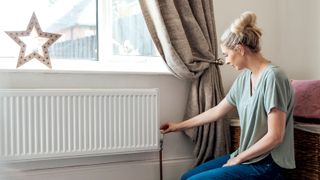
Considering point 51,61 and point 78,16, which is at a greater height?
point 78,16

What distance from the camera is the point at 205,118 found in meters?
2.11

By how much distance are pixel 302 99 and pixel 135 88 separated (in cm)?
92

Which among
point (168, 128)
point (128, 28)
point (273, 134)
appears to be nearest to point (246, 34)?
point (273, 134)

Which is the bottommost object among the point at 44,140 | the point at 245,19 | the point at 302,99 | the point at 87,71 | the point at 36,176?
the point at 36,176

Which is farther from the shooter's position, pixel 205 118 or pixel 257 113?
pixel 205 118

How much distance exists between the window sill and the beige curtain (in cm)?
14

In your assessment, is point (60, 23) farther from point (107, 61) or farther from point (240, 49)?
point (240, 49)

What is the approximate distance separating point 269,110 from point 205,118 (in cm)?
50

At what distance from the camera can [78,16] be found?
90.5 inches

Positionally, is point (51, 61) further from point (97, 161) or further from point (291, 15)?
point (291, 15)

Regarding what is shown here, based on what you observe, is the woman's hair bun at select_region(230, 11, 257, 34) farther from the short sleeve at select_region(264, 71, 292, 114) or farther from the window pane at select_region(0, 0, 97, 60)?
the window pane at select_region(0, 0, 97, 60)

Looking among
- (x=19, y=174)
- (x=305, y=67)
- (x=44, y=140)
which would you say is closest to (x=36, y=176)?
(x=19, y=174)

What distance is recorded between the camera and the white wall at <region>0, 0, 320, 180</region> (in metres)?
2.05

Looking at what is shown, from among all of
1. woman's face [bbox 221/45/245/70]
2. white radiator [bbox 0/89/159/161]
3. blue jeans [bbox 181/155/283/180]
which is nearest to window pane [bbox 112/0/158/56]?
white radiator [bbox 0/89/159/161]
